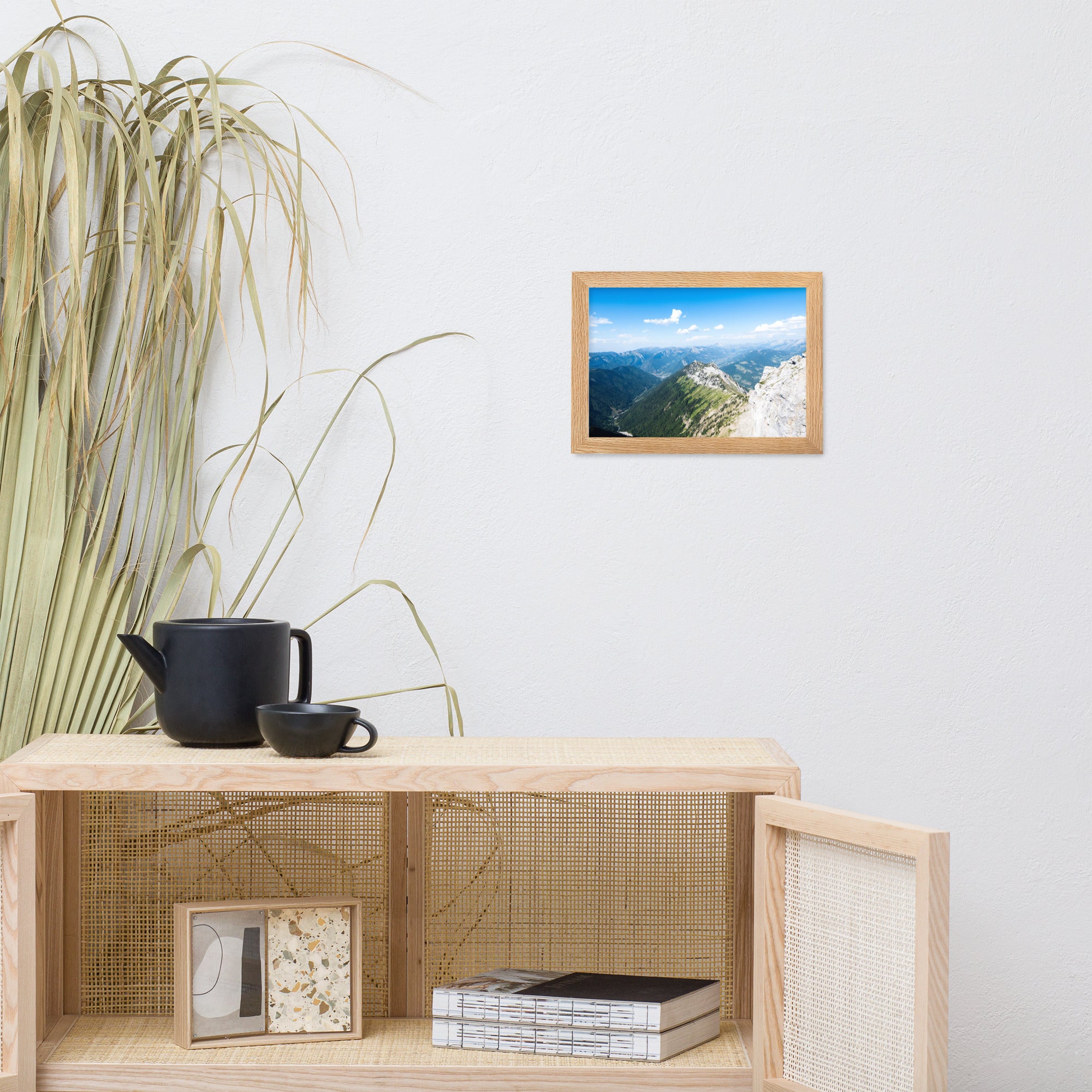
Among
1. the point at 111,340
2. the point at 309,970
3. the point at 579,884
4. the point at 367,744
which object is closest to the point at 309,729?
the point at 367,744

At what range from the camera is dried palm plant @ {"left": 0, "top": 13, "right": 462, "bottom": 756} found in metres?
1.38

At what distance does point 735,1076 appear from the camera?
1156 mm

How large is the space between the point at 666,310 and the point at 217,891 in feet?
3.23

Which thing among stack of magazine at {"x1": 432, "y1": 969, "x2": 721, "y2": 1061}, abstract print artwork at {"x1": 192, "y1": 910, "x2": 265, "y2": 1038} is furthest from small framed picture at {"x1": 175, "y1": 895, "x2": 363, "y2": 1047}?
stack of magazine at {"x1": 432, "y1": 969, "x2": 721, "y2": 1061}

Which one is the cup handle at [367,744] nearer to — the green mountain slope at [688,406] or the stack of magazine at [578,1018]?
the stack of magazine at [578,1018]

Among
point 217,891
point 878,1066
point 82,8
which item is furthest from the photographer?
point 82,8

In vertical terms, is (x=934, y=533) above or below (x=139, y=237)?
below

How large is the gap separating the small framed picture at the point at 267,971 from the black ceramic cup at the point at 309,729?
21 cm

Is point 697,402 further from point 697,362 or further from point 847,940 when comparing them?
point 847,940

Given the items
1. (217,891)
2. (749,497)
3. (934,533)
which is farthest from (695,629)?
(217,891)

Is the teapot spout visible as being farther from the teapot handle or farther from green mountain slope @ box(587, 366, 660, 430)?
green mountain slope @ box(587, 366, 660, 430)

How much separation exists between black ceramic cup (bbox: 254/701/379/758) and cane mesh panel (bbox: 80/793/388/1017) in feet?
0.68

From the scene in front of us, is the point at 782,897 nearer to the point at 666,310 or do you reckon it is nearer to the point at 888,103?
the point at 666,310

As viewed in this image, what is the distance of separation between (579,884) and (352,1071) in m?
0.35
